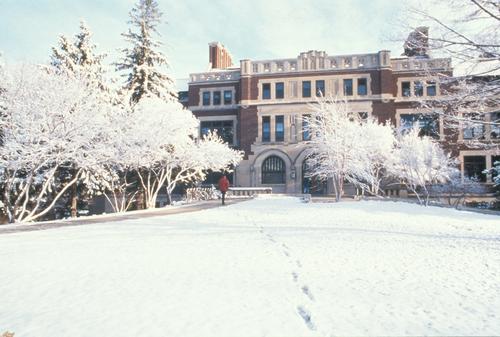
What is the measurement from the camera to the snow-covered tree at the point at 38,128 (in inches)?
535

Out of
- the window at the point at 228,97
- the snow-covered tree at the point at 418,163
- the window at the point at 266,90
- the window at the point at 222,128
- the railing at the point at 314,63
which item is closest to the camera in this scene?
the snow-covered tree at the point at 418,163

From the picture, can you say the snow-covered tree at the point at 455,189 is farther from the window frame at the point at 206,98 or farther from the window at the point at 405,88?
the window frame at the point at 206,98

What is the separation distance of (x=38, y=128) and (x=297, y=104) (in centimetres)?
2528

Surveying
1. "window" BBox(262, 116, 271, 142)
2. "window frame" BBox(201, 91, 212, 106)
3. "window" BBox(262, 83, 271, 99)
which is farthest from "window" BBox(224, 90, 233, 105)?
"window" BBox(262, 116, 271, 142)

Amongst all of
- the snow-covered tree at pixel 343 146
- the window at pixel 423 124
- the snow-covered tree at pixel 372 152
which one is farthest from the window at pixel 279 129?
the window at pixel 423 124

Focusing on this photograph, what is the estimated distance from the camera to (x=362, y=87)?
34125 mm

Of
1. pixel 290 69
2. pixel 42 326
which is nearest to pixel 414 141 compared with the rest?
pixel 290 69

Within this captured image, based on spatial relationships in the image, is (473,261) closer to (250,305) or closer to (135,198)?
(250,305)

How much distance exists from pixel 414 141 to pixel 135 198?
20.2 metres

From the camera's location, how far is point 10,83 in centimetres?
1444

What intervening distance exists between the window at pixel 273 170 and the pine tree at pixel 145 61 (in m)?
10.9

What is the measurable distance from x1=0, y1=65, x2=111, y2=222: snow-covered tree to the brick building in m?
20.7

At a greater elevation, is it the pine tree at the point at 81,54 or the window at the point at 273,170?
the pine tree at the point at 81,54

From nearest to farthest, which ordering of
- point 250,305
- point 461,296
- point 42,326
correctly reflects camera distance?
point 42,326, point 250,305, point 461,296
